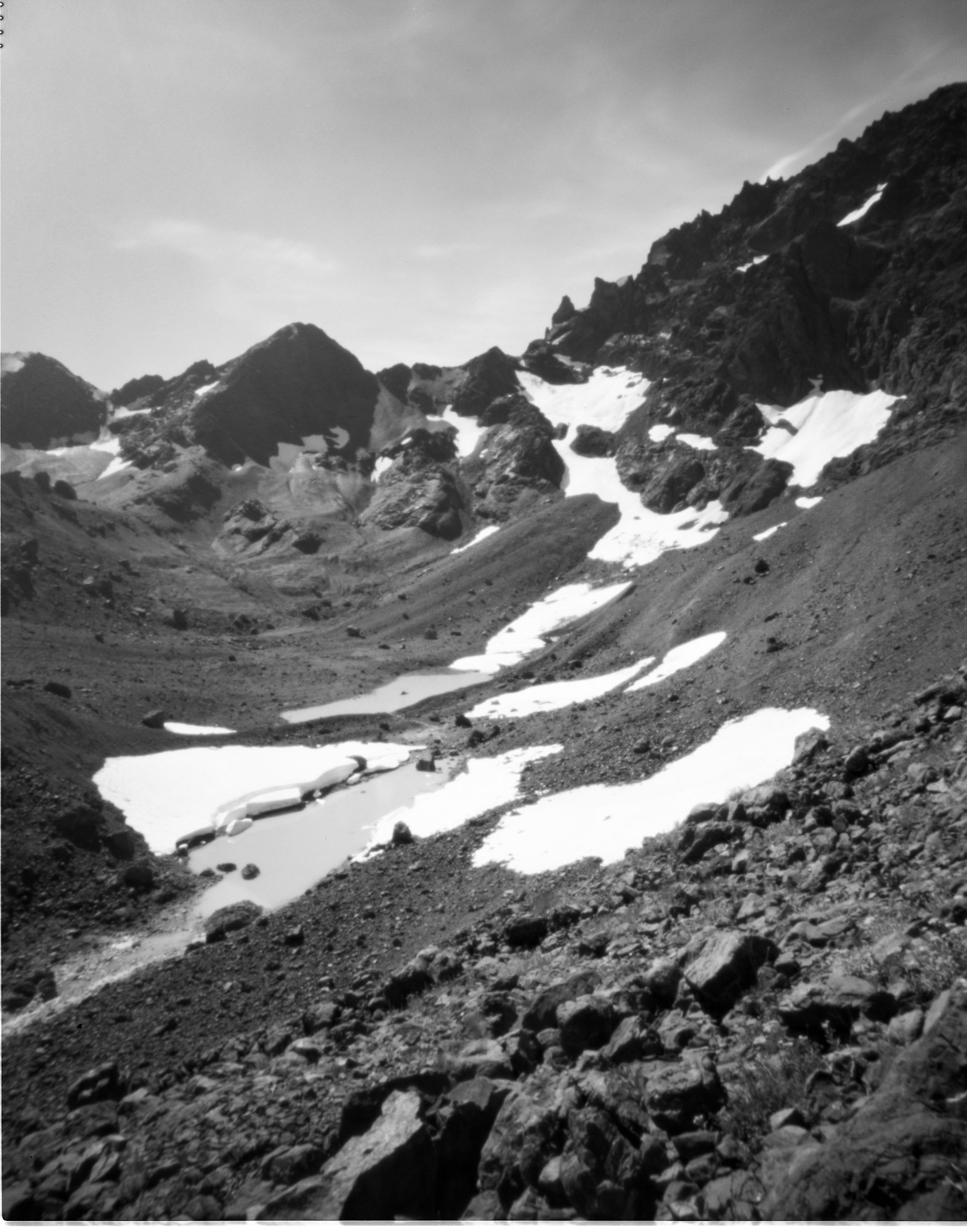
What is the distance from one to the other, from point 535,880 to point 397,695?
37399 mm

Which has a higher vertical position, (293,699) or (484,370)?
(484,370)

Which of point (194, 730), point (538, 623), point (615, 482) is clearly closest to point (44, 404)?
point (615, 482)

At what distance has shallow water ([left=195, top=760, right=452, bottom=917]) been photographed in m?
24.6

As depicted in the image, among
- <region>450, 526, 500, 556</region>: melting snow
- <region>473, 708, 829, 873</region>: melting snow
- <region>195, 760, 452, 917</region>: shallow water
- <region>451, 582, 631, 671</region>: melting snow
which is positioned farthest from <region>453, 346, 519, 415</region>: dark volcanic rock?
<region>473, 708, 829, 873</region>: melting snow

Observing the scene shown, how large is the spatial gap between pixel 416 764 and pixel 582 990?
1081 inches

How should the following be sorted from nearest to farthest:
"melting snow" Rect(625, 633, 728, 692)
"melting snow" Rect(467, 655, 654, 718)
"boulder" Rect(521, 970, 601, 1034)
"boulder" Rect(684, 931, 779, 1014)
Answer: "boulder" Rect(684, 931, 779, 1014), "boulder" Rect(521, 970, 601, 1034), "melting snow" Rect(625, 633, 728, 692), "melting snow" Rect(467, 655, 654, 718)

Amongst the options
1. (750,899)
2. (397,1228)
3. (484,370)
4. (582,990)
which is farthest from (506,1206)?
(484,370)

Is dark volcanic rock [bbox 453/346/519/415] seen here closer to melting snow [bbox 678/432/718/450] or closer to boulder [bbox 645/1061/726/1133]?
melting snow [bbox 678/432/718/450]

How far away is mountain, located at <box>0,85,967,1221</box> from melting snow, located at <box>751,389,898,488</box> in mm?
1245

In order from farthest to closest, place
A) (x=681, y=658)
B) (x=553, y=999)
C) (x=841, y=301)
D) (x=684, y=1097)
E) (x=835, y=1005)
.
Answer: (x=841, y=301) < (x=681, y=658) < (x=553, y=999) < (x=835, y=1005) < (x=684, y=1097)

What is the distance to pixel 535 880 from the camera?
1794 cm

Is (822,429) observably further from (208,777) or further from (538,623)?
(208,777)

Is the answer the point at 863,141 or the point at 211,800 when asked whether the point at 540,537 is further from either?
the point at 863,141

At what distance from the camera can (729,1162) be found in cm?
513
